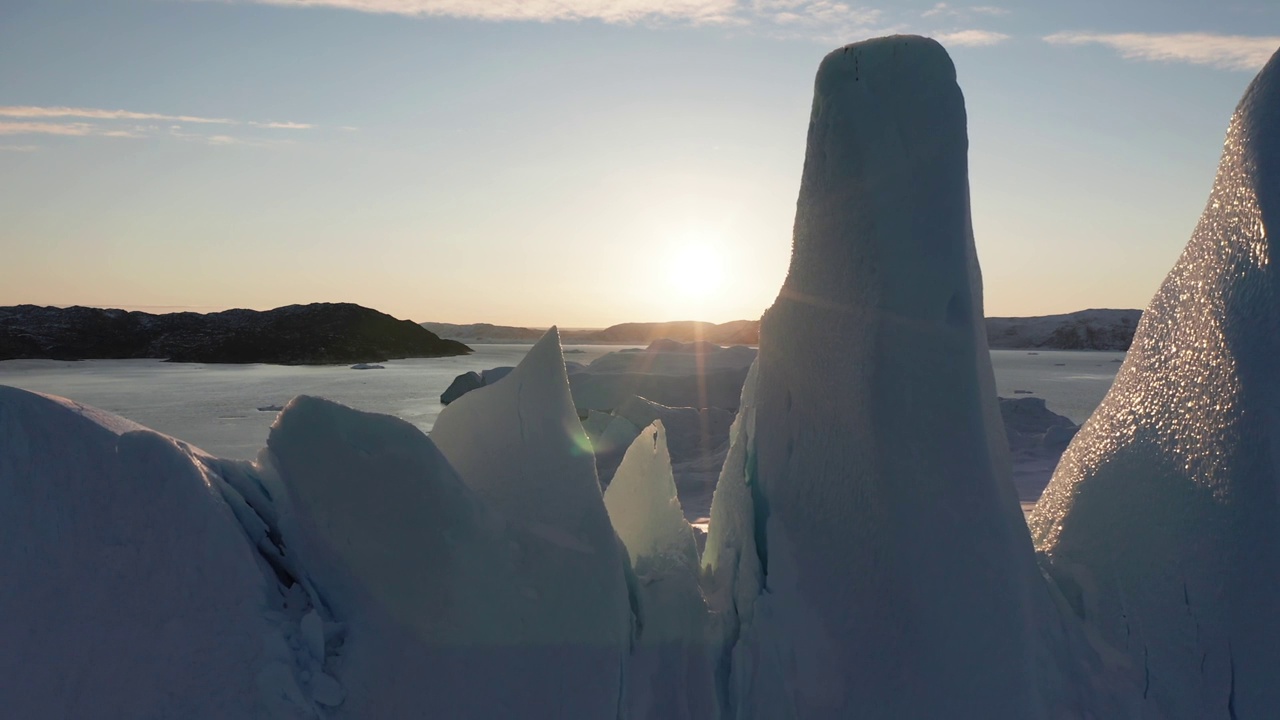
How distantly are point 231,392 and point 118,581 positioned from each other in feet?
114

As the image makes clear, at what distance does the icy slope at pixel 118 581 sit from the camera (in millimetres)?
2250

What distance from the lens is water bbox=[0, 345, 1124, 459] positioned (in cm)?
2145

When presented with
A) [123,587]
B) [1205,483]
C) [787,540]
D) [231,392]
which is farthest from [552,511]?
[231,392]

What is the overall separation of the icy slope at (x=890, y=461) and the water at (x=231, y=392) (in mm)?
14976

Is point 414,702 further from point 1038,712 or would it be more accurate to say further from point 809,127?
point 809,127

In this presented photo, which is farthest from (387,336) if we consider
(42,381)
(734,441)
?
(734,441)

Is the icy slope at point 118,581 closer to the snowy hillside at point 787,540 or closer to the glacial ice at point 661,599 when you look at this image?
the snowy hillside at point 787,540

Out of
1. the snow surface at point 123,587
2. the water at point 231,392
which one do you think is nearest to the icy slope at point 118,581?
the snow surface at point 123,587

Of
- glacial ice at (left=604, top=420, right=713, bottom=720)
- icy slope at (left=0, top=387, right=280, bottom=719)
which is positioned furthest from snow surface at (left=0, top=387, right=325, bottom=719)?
glacial ice at (left=604, top=420, right=713, bottom=720)

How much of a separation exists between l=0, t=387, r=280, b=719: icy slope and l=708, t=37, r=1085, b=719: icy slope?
1.78 metres

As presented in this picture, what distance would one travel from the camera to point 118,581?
2.35m

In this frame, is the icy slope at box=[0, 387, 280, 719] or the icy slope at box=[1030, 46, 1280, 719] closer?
the icy slope at box=[0, 387, 280, 719]

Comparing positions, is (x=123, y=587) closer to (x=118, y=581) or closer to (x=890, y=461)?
(x=118, y=581)

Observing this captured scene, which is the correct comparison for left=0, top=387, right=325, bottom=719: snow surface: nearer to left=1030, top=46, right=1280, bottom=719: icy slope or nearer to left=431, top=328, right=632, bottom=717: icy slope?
left=431, top=328, right=632, bottom=717: icy slope
